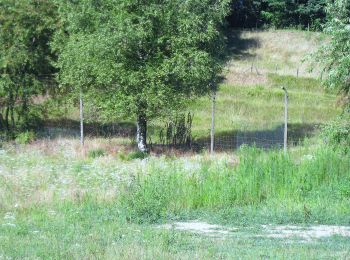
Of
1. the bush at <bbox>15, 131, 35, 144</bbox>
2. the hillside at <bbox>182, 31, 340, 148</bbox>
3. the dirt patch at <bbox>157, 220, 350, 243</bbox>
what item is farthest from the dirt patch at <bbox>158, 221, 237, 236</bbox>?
the hillside at <bbox>182, 31, 340, 148</bbox>

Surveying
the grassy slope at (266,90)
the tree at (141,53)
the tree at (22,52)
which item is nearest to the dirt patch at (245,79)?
the grassy slope at (266,90)

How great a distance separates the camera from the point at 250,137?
28.1 metres

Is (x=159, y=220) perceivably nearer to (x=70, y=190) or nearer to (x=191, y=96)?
(x=70, y=190)

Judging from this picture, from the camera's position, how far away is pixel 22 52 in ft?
89.0

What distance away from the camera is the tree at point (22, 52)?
2725 cm

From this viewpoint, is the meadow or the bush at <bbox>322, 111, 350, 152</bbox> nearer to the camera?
the meadow

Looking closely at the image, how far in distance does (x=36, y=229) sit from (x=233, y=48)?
50.5m

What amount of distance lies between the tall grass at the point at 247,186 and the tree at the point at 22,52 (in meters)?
13.3

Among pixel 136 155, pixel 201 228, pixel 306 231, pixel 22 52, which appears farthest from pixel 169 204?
pixel 22 52

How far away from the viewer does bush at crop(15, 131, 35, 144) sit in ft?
87.9

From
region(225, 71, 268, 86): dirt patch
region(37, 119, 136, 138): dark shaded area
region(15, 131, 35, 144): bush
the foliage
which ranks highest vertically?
the foliage

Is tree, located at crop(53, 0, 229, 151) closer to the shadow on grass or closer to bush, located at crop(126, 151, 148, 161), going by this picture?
bush, located at crop(126, 151, 148, 161)

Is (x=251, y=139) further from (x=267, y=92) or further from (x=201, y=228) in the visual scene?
(x=267, y=92)

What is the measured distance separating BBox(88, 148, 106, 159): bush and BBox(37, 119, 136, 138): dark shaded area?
3785 millimetres
